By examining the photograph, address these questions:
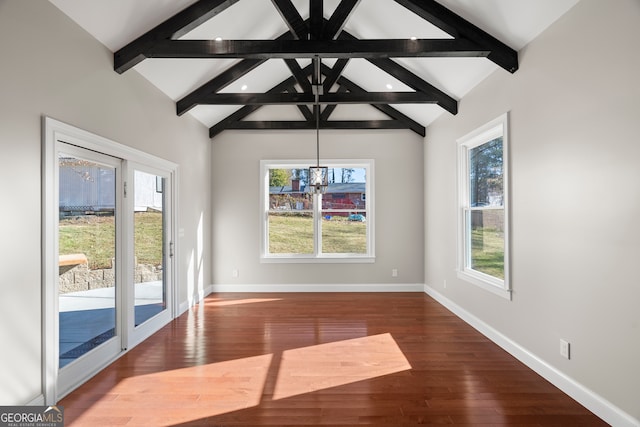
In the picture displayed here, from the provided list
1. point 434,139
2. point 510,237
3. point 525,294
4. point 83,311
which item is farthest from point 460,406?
point 434,139

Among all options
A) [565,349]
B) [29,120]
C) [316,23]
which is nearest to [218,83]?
[316,23]

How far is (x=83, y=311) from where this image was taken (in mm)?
2857

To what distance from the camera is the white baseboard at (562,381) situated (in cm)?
211

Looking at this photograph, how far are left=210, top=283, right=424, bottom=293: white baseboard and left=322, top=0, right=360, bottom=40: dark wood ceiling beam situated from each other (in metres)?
3.99

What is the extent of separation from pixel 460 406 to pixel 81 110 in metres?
3.68

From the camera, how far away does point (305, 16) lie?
4.26m

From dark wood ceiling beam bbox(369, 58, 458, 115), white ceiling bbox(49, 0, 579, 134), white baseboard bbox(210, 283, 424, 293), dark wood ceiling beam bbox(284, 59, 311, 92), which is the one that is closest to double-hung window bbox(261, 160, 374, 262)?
white baseboard bbox(210, 283, 424, 293)

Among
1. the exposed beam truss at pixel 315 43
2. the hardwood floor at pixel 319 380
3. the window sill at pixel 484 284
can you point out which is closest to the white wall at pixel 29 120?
the exposed beam truss at pixel 315 43

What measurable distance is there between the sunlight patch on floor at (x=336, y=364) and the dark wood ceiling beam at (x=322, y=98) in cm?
306

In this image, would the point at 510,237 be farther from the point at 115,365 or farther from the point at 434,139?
the point at 115,365

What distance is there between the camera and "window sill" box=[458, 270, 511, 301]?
3361mm

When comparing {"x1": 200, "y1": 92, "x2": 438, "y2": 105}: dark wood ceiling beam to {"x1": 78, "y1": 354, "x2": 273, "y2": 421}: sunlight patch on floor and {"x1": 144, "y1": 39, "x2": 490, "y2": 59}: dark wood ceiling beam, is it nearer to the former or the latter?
{"x1": 144, "y1": 39, "x2": 490, "y2": 59}: dark wood ceiling beam

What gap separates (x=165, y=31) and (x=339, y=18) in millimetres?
1651

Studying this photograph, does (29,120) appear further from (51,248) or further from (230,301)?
(230,301)
